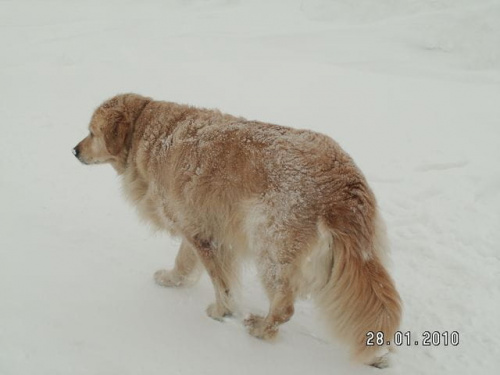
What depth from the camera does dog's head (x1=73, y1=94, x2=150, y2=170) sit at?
13.0 feet

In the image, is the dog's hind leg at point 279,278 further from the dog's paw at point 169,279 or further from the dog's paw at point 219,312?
the dog's paw at point 169,279

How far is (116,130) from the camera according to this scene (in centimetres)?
396

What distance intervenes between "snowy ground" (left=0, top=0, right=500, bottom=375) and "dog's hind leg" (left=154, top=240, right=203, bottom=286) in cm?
10

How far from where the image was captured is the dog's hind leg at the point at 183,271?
12.5 feet

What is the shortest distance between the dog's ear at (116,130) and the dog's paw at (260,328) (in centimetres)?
202

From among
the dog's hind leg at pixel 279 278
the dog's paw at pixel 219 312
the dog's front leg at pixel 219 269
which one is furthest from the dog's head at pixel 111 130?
the dog's hind leg at pixel 279 278

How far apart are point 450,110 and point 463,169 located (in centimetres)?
217

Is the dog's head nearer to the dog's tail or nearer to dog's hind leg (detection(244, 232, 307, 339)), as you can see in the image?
dog's hind leg (detection(244, 232, 307, 339))

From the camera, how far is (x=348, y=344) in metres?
2.74

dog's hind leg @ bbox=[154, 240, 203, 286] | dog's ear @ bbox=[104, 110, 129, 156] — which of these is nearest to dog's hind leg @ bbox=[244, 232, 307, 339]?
dog's hind leg @ bbox=[154, 240, 203, 286]

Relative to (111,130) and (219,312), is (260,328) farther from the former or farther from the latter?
(111,130)

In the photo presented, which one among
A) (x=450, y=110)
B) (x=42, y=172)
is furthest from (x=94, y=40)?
(x=450, y=110)

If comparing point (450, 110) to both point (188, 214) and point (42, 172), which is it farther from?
point (42, 172)

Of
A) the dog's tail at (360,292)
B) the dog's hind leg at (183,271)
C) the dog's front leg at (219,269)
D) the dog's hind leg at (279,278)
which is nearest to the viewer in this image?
the dog's tail at (360,292)
